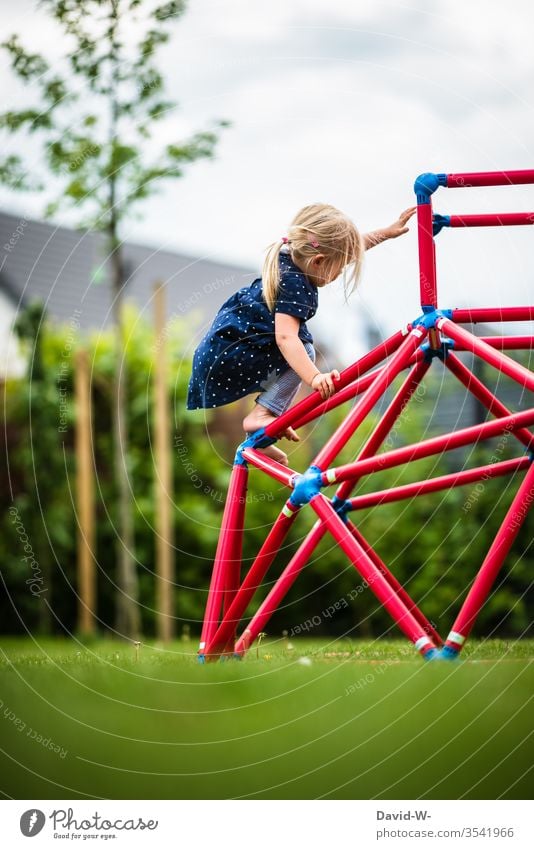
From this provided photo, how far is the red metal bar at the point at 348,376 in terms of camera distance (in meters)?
3.27

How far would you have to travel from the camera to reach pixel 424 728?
276cm

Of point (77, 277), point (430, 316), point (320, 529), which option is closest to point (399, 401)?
point (430, 316)

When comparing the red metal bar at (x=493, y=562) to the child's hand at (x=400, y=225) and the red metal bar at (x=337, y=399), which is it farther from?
the child's hand at (x=400, y=225)

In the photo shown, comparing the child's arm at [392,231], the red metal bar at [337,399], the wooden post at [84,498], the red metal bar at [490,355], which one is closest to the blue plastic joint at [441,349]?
the red metal bar at [490,355]

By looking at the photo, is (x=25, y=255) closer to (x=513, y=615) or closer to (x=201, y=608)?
(x=201, y=608)

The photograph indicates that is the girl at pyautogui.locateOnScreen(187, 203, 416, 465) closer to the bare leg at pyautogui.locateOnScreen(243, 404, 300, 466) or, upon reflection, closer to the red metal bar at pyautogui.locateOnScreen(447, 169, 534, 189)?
the bare leg at pyautogui.locateOnScreen(243, 404, 300, 466)

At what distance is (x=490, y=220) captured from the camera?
344 cm

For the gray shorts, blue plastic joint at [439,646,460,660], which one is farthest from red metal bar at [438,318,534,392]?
blue plastic joint at [439,646,460,660]

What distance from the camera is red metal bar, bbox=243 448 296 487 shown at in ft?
11.0

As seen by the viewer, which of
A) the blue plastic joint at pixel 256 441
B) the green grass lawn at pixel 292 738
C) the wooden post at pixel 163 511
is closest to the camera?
the green grass lawn at pixel 292 738

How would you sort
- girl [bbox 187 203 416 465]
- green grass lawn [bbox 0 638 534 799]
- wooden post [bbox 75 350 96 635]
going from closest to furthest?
green grass lawn [bbox 0 638 534 799] → girl [bbox 187 203 416 465] → wooden post [bbox 75 350 96 635]

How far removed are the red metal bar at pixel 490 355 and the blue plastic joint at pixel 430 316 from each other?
0.09 feet

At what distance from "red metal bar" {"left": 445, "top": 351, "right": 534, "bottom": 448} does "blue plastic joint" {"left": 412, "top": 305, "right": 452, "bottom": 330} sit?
172 mm

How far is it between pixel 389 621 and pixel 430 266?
7.11 metres
